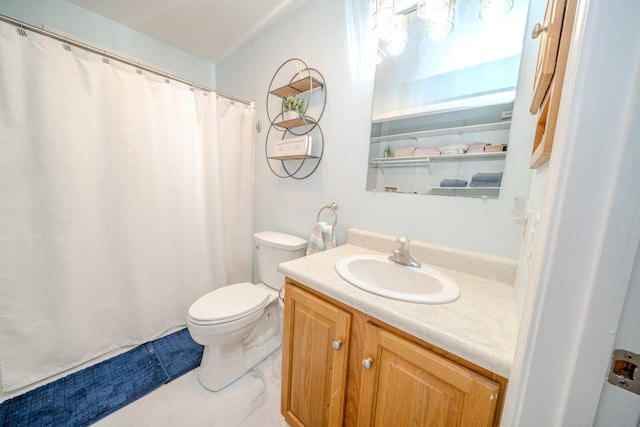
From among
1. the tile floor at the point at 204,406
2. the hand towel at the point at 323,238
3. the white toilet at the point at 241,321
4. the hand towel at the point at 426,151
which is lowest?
the tile floor at the point at 204,406

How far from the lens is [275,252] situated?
1505mm

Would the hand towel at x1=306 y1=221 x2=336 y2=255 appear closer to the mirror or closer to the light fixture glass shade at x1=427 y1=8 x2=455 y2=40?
the mirror

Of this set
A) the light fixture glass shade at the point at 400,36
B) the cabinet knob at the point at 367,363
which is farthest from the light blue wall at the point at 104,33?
the cabinet knob at the point at 367,363

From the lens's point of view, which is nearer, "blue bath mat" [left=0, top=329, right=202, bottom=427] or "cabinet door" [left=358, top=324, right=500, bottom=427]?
"cabinet door" [left=358, top=324, right=500, bottom=427]

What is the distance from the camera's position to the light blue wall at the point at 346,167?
880mm

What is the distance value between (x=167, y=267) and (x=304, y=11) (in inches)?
77.7

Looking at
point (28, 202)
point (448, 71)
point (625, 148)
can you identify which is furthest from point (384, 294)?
point (28, 202)

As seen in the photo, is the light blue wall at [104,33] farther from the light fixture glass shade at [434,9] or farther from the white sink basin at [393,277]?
the white sink basin at [393,277]

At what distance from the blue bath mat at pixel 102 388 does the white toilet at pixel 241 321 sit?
25 centimetres

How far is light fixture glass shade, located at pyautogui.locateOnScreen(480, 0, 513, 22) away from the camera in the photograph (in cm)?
85

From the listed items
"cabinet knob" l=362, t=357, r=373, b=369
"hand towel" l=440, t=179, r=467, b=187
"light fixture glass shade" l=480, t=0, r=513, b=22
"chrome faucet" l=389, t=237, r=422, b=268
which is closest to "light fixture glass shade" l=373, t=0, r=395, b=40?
"light fixture glass shade" l=480, t=0, r=513, b=22

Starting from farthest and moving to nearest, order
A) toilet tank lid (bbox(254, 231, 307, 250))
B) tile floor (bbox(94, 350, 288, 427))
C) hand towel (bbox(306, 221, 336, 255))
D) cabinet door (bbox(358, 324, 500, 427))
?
toilet tank lid (bbox(254, 231, 307, 250)) → hand towel (bbox(306, 221, 336, 255)) → tile floor (bbox(94, 350, 288, 427)) → cabinet door (bbox(358, 324, 500, 427))

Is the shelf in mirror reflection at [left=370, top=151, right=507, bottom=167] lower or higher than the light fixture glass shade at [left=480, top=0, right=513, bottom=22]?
lower

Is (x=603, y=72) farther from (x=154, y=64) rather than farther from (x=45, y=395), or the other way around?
(x=154, y=64)
